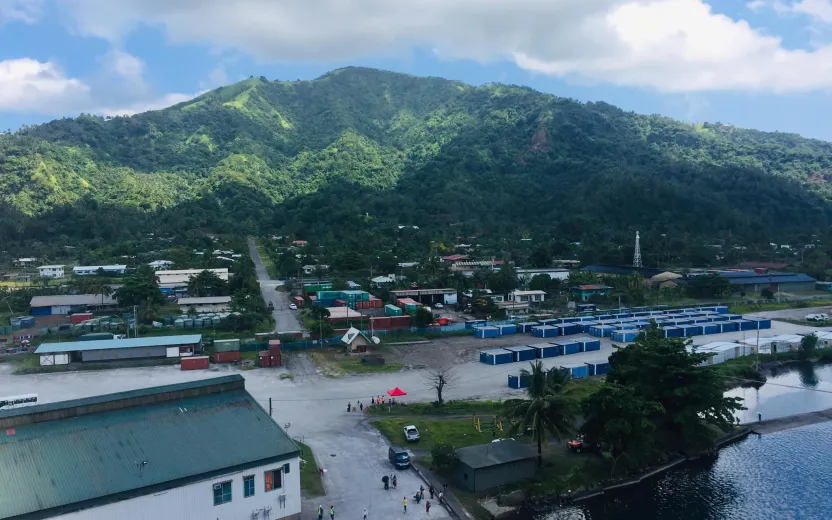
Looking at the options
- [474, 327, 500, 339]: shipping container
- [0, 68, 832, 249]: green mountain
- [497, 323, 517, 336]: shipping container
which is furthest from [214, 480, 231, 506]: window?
[0, 68, 832, 249]: green mountain

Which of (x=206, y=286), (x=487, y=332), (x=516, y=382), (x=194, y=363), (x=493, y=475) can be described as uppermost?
(x=206, y=286)

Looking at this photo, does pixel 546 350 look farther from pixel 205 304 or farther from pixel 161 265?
pixel 161 265

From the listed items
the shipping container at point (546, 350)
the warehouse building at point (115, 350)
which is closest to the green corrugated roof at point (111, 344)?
the warehouse building at point (115, 350)

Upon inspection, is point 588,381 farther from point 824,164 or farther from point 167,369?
point 824,164

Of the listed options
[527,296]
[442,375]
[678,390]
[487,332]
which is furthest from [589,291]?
[678,390]

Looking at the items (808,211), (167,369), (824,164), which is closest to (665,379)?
(167,369)
